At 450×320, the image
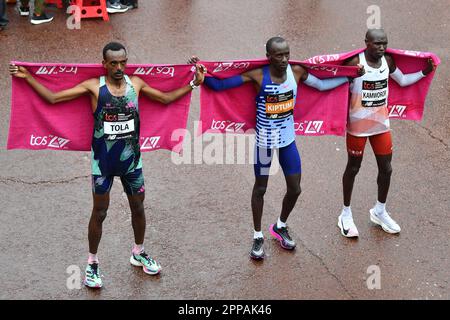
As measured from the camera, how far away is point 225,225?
25.7ft

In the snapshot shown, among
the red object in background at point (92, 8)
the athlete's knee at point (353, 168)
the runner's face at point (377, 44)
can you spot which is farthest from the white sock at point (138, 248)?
the red object in background at point (92, 8)

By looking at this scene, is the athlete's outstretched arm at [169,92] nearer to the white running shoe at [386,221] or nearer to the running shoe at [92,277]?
the running shoe at [92,277]

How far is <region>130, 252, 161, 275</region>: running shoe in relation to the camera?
23.3ft

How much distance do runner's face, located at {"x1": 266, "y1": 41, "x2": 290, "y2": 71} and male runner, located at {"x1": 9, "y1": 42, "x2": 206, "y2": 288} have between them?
66cm

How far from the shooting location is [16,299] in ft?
22.1

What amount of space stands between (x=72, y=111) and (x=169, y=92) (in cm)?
91

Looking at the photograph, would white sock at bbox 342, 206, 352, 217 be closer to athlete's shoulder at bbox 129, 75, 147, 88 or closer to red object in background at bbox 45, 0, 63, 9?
athlete's shoulder at bbox 129, 75, 147, 88

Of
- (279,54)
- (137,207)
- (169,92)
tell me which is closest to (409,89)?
(279,54)

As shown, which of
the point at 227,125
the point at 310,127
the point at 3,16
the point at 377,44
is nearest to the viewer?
the point at 377,44

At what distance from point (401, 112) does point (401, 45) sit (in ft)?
13.6

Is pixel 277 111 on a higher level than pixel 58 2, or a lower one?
higher

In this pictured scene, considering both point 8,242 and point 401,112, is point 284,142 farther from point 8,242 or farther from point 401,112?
point 8,242

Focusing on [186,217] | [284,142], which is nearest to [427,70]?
[284,142]

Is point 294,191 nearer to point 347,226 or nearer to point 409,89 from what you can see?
point 347,226
